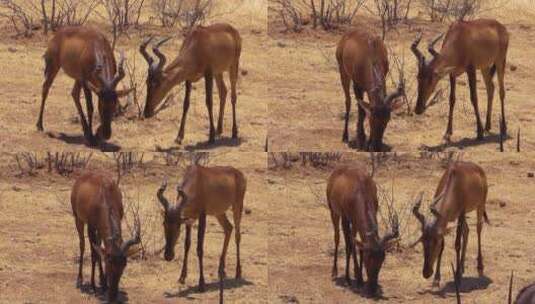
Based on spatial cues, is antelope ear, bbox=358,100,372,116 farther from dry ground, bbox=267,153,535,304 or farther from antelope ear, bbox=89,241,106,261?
antelope ear, bbox=89,241,106,261

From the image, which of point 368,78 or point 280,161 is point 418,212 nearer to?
point 368,78

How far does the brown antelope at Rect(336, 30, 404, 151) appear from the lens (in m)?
21.9

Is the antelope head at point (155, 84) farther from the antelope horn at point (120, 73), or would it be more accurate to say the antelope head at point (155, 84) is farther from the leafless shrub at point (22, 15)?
the leafless shrub at point (22, 15)

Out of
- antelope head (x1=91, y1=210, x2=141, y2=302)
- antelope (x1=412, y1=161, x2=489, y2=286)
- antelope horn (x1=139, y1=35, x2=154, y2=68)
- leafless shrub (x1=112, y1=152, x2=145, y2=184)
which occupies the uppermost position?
antelope horn (x1=139, y1=35, x2=154, y2=68)

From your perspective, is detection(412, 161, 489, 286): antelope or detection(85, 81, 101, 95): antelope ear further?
detection(85, 81, 101, 95): antelope ear

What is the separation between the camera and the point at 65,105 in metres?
25.1

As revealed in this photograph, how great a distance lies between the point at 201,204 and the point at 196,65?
111 inches

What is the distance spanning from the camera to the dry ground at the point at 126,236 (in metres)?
20.5

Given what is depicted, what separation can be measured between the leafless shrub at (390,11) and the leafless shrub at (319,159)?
3098 mm

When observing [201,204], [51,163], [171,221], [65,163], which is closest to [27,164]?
[51,163]

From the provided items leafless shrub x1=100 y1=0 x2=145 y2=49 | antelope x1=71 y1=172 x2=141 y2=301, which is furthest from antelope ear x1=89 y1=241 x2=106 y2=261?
leafless shrub x1=100 y1=0 x2=145 y2=49

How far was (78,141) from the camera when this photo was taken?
23.2 meters

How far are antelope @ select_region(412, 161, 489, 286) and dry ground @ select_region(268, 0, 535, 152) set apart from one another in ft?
6.88

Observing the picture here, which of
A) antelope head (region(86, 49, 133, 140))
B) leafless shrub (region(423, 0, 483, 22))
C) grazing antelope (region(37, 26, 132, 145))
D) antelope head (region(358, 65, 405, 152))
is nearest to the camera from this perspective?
antelope head (region(358, 65, 405, 152))
